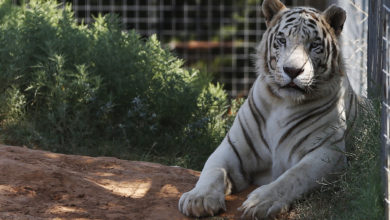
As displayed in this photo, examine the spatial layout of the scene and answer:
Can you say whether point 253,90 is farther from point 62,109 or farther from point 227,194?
point 62,109

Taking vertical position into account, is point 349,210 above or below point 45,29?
below

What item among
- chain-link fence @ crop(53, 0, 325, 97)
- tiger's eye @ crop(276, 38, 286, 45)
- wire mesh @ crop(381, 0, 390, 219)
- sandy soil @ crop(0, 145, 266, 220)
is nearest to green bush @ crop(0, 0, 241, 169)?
sandy soil @ crop(0, 145, 266, 220)

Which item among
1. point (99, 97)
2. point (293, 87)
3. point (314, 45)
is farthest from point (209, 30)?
point (293, 87)

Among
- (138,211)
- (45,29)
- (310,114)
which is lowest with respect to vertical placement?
(138,211)

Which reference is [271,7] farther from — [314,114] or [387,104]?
[387,104]

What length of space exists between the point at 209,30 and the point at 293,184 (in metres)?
6.09

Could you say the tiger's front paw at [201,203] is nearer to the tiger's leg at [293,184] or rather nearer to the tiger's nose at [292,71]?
the tiger's leg at [293,184]

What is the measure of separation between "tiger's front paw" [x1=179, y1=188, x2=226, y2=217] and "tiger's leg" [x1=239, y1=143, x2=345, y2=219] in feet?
0.45

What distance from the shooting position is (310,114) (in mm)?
4047

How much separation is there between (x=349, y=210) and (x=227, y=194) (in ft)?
2.53

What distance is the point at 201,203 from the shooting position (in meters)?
3.59

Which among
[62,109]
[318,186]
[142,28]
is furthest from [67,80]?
[142,28]

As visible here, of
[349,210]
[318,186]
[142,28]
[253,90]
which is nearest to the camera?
[349,210]

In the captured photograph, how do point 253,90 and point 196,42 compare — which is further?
point 196,42
